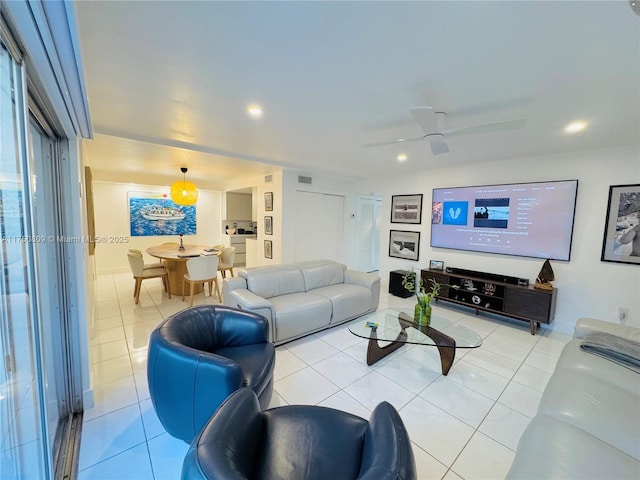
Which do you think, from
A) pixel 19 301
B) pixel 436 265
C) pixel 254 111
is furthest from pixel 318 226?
pixel 19 301

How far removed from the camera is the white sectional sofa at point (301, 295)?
2783mm

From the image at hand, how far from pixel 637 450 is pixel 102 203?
7.83 metres

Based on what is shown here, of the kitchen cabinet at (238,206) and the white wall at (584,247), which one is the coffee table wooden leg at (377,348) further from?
the kitchen cabinet at (238,206)

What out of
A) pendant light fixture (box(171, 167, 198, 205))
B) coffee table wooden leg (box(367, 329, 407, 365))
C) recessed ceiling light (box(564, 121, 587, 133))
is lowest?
coffee table wooden leg (box(367, 329, 407, 365))

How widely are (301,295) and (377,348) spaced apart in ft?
3.75

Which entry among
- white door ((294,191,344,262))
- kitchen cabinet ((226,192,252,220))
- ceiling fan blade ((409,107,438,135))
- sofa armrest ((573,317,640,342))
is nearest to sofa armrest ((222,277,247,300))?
white door ((294,191,344,262))

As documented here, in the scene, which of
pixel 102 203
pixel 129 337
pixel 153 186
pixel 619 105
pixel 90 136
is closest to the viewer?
Result: pixel 90 136

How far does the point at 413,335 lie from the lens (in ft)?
8.11

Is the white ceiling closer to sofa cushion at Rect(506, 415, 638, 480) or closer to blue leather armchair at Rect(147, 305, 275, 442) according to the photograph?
blue leather armchair at Rect(147, 305, 275, 442)

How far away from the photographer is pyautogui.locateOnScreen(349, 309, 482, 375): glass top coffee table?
2.32 meters

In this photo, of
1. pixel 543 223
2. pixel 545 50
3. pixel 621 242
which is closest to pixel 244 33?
pixel 545 50

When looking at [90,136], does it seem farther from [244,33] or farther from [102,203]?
[102,203]

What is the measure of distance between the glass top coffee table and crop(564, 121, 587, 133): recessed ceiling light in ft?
7.14

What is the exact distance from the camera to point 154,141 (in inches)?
129
